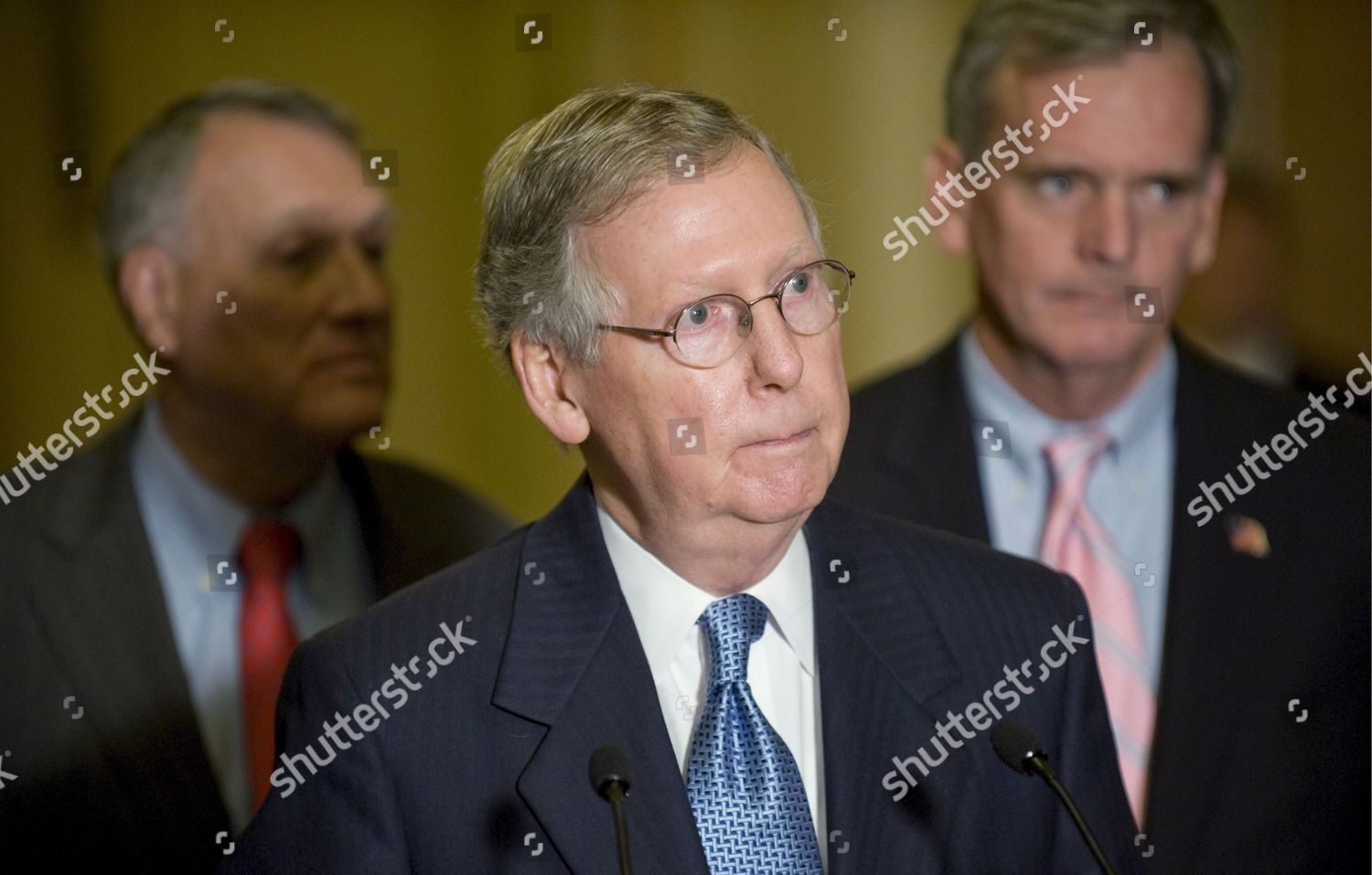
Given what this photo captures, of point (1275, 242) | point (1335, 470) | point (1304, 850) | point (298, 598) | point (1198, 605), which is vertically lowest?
point (1304, 850)

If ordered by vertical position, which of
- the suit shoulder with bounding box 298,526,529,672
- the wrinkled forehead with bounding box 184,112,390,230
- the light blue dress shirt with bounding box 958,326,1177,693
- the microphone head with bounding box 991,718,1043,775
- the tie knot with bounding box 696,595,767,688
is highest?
the wrinkled forehead with bounding box 184,112,390,230

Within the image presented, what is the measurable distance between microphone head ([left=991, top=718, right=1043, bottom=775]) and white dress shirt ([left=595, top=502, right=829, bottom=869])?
0.93ft

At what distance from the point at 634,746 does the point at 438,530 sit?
98cm

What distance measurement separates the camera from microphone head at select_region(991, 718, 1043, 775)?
1.32m

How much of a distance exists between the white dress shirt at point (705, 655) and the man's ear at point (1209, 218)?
1.11 meters

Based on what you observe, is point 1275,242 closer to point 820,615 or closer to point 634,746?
point 820,615

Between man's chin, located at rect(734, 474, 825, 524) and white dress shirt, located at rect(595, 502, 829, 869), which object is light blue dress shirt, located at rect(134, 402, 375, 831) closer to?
white dress shirt, located at rect(595, 502, 829, 869)

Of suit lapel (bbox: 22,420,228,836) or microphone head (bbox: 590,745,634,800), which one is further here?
suit lapel (bbox: 22,420,228,836)

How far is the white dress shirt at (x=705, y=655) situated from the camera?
1.59 metres

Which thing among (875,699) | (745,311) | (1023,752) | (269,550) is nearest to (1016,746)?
(1023,752)

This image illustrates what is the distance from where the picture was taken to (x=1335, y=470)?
2.36 metres

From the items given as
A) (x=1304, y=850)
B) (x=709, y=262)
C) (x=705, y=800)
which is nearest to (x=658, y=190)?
(x=709, y=262)

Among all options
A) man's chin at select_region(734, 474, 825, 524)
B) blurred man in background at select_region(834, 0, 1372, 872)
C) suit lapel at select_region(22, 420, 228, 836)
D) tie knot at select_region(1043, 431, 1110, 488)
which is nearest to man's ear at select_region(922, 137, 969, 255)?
blurred man in background at select_region(834, 0, 1372, 872)

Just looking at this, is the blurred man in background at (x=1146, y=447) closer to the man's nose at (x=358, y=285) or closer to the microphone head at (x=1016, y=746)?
the man's nose at (x=358, y=285)
